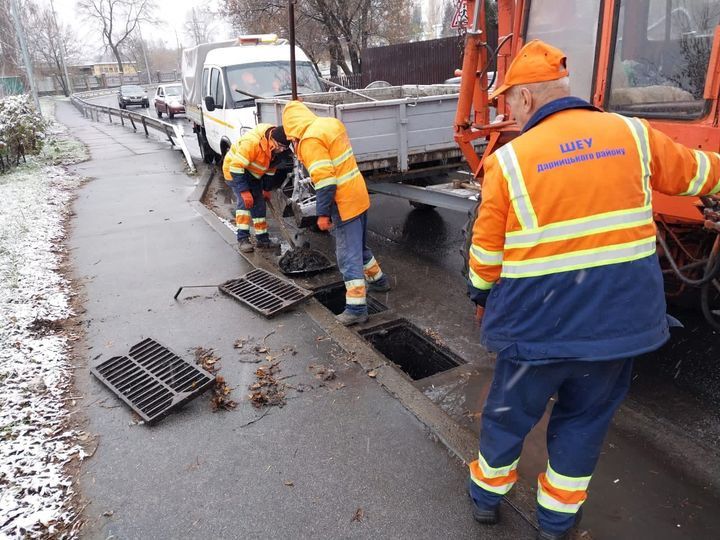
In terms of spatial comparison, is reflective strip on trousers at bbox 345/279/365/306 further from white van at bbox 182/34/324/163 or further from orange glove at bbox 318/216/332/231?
white van at bbox 182/34/324/163

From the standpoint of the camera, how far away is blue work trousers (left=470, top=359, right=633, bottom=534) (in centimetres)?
217

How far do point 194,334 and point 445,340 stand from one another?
7.12 feet

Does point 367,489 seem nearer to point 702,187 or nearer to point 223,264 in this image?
point 702,187

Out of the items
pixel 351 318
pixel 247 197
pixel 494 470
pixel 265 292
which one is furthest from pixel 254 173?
pixel 494 470

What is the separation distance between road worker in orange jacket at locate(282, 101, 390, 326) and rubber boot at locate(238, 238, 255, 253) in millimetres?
2117

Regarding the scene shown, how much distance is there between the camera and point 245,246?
6.79 metres

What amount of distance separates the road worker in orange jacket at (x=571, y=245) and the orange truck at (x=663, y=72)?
2.75 feet

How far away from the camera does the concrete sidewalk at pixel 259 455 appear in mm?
2660

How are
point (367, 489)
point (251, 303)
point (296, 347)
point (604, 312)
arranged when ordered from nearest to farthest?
point (604, 312)
point (367, 489)
point (296, 347)
point (251, 303)

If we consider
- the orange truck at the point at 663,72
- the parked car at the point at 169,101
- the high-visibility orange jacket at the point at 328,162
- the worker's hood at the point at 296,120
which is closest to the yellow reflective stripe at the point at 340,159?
the high-visibility orange jacket at the point at 328,162

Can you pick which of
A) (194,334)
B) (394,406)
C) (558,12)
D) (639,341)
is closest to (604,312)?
(639,341)

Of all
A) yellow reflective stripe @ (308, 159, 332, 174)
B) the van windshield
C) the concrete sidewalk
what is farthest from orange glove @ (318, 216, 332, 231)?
the van windshield

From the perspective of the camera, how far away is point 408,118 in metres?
5.96

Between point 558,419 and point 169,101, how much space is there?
84.0ft
